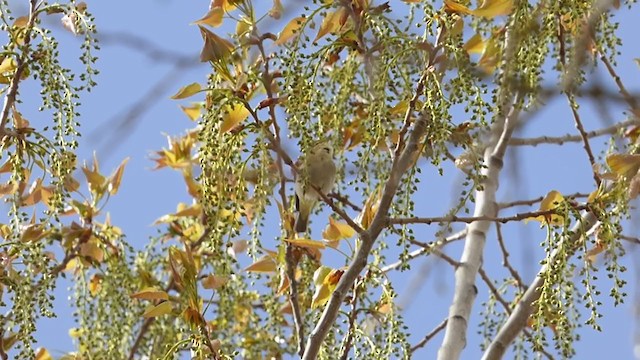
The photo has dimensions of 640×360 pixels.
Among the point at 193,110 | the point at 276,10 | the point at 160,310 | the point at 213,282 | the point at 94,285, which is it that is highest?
the point at 193,110

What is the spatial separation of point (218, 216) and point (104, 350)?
28.9 inches

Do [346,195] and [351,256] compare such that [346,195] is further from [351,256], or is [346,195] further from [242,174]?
[242,174]

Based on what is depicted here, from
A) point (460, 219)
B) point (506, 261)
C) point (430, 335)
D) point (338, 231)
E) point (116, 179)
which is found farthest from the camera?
point (506, 261)

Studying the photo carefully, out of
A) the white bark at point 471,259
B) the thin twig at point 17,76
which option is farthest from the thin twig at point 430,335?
the thin twig at point 17,76

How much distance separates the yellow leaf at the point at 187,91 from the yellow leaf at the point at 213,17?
5.3 inches

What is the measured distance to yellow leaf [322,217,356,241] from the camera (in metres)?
2.11

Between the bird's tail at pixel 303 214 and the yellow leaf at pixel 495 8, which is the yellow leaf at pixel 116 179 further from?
the yellow leaf at pixel 495 8

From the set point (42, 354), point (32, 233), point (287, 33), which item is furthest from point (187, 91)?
point (42, 354)

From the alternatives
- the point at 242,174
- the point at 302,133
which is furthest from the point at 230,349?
the point at 302,133

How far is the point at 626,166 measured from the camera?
75.9 inches

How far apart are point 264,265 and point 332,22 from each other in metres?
0.50

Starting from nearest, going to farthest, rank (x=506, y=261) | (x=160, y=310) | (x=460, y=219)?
(x=460, y=219) < (x=160, y=310) < (x=506, y=261)

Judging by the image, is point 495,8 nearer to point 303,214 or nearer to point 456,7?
point 456,7

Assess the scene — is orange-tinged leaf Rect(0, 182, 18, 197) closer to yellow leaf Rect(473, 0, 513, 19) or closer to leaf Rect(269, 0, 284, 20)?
leaf Rect(269, 0, 284, 20)
